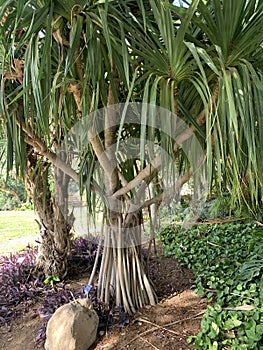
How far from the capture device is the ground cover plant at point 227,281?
1.34 meters

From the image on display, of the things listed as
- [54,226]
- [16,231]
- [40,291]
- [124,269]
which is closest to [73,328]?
[124,269]

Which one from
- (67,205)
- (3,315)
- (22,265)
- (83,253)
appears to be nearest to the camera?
(3,315)

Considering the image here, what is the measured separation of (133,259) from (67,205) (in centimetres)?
73

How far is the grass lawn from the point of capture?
334 cm

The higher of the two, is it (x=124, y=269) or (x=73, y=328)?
(x=124, y=269)

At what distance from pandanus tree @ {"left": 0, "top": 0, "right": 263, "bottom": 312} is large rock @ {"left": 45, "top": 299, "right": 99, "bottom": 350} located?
7.7 inches

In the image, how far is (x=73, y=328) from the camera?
146 cm

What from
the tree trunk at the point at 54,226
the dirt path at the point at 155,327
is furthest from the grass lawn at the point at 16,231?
the dirt path at the point at 155,327

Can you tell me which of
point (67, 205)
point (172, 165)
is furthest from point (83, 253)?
point (172, 165)

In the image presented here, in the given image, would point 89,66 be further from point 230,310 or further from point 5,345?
point 5,345

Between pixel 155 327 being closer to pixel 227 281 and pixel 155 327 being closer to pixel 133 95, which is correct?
pixel 227 281

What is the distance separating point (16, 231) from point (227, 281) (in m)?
2.87

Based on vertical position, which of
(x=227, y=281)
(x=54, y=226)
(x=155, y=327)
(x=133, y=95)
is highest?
(x=133, y=95)

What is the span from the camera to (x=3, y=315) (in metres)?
1.88
